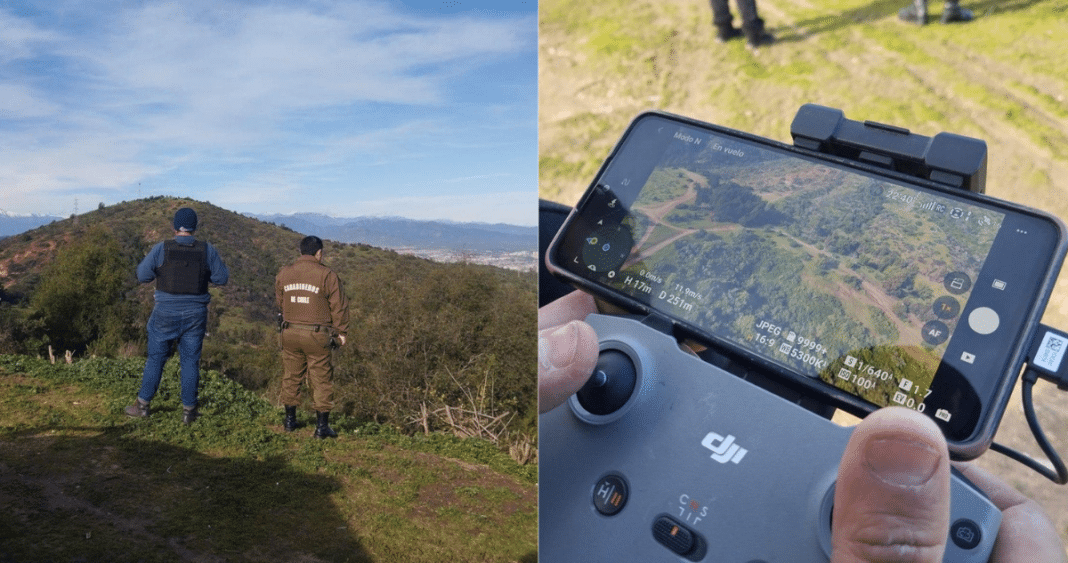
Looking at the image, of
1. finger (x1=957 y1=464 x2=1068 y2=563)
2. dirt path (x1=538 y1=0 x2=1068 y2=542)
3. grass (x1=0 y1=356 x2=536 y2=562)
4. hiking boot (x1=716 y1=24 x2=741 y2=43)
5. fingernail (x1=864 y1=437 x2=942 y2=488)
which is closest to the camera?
fingernail (x1=864 y1=437 x2=942 y2=488)

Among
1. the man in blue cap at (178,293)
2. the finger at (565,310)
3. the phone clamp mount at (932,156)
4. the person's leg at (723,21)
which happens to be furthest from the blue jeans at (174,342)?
the person's leg at (723,21)

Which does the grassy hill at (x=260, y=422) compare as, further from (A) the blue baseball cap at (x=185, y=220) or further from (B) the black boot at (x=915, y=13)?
(B) the black boot at (x=915, y=13)

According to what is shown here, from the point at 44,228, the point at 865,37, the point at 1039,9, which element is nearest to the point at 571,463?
the point at 44,228

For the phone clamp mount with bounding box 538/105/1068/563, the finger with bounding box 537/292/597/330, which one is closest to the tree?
the finger with bounding box 537/292/597/330

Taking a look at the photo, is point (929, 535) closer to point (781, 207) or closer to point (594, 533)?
point (594, 533)

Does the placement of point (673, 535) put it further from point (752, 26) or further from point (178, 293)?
point (752, 26)

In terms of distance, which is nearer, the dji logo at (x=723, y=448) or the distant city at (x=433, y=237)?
the dji logo at (x=723, y=448)

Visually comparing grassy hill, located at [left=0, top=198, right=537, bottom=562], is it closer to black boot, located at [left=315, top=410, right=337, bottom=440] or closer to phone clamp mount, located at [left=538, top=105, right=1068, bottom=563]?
black boot, located at [left=315, top=410, right=337, bottom=440]
